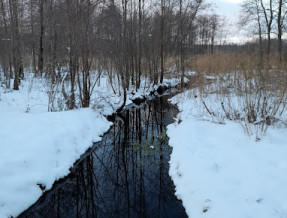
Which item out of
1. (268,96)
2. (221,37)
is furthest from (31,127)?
(221,37)

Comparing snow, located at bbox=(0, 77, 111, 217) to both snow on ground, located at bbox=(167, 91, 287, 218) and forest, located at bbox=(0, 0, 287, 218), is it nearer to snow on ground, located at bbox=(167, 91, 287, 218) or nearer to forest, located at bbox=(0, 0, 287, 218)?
forest, located at bbox=(0, 0, 287, 218)

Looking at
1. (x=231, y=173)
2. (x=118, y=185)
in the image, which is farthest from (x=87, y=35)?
(x=231, y=173)

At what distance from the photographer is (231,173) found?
3.60 metres

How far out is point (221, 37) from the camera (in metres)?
46.8

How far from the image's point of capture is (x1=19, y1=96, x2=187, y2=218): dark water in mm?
3549

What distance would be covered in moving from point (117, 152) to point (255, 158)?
11.2 ft

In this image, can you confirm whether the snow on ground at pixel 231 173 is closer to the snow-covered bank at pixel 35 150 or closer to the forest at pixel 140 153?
the forest at pixel 140 153

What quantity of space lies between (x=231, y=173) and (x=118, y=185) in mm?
2182

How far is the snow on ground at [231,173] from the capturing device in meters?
2.84

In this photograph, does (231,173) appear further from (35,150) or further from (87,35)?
(87,35)

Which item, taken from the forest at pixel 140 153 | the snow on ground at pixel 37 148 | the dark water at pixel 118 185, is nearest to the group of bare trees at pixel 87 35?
the forest at pixel 140 153

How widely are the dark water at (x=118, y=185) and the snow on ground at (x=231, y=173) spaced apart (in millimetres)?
334

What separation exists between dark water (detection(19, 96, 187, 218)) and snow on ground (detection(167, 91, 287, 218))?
33 cm

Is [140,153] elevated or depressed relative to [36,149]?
depressed
